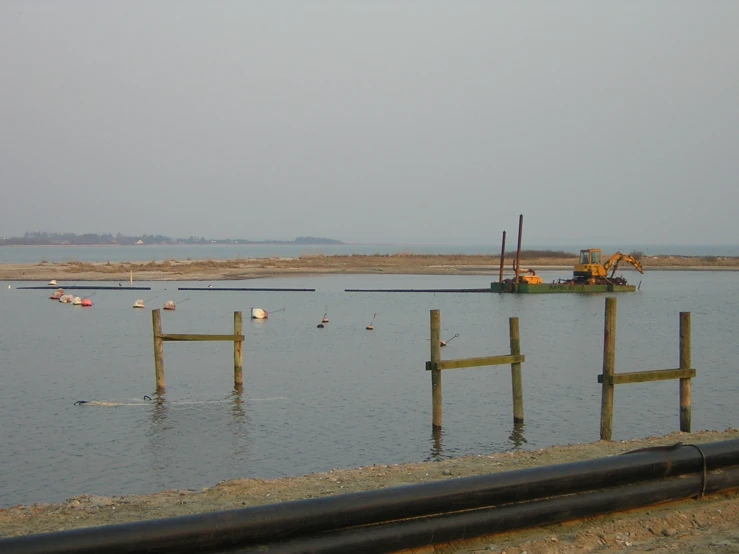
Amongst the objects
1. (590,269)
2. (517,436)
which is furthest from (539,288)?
(517,436)

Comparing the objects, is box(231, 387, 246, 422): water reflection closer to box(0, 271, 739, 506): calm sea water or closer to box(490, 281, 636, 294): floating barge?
box(0, 271, 739, 506): calm sea water

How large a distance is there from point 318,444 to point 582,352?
17479mm

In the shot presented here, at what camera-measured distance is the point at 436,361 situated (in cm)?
1566

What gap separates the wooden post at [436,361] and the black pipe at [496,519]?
8143 millimetres

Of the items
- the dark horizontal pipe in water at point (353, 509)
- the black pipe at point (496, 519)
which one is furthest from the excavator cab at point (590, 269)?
the dark horizontal pipe in water at point (353, 509)

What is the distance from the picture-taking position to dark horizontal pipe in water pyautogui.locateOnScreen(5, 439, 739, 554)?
5562 millimetres

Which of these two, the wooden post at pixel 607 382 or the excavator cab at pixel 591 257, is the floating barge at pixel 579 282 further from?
the wooden post at pixel 607 382

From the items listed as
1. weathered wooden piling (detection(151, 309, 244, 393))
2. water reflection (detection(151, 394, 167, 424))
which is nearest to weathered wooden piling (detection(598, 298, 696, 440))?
water reflection (detection(151, 394, 167, 424))

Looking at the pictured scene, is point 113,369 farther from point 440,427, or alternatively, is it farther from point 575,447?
A: point 575,447

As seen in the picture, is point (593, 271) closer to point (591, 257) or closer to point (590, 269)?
point (590, 269)

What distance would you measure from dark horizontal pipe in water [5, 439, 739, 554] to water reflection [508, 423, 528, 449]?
299 inches

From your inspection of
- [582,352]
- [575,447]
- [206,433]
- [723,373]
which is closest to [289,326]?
[582,352]

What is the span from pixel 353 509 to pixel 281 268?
313ft

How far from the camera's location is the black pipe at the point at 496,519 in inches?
237
